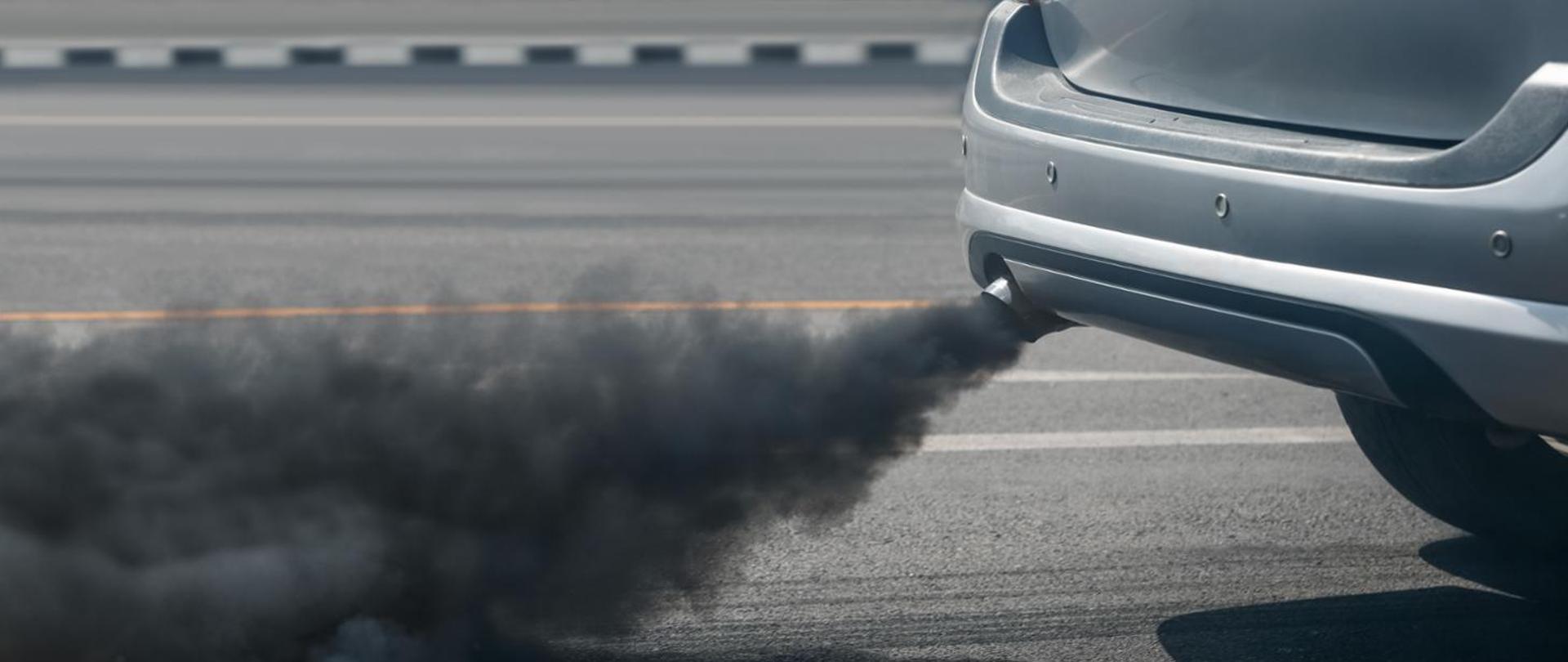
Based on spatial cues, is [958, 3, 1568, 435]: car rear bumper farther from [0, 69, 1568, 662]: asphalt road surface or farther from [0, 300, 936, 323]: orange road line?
[0, 300, 936, 323]: orange road line

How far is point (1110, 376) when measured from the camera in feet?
19.5

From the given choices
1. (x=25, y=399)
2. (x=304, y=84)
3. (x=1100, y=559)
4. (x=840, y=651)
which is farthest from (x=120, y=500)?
(x=304, y=84)

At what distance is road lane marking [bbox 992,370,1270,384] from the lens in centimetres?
590

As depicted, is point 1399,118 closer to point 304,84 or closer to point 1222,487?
point 1222,487

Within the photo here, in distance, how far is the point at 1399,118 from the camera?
2984mm

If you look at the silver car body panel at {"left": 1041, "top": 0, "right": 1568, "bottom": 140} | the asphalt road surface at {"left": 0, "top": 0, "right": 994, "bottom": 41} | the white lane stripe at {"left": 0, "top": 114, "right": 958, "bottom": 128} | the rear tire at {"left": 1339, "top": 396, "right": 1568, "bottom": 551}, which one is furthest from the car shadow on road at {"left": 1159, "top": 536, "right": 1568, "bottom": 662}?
the asphalt road surface at {"left": 0, "top": 0, "right": 994, "bottom": 41}

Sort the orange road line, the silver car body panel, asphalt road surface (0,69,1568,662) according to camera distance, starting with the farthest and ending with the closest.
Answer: the orange road line → asphalt road surface (0,69,1568,662) → the silver car body panel

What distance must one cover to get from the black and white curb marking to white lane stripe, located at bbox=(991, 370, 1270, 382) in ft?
32.8

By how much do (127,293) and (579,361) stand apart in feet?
14.2

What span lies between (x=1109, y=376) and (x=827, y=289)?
1.79 metres

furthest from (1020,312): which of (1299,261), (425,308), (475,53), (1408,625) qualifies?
(475,53)

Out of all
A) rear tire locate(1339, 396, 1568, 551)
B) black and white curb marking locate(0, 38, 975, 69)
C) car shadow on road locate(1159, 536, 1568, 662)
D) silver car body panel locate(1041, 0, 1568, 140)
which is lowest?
black and white curb marking locate(0, 38, 975, 69)

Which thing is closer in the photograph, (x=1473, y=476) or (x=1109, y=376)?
(x=1473, y=476)

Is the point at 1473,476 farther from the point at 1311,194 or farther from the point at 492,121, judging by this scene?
the point at 492,121
